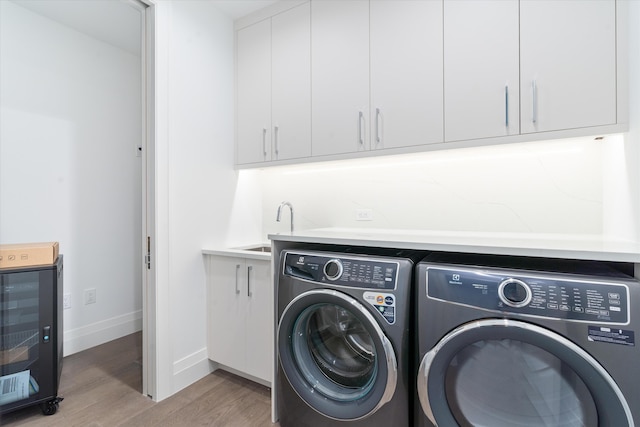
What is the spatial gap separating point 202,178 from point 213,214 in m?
0.26

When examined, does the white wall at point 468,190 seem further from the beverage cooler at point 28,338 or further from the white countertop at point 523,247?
the beverage cooler at point 28,338

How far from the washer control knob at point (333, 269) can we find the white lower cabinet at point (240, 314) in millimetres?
555

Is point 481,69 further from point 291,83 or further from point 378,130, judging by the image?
point 291,83

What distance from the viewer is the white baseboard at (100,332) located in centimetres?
241

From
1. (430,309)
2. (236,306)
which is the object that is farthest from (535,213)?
(236,306)

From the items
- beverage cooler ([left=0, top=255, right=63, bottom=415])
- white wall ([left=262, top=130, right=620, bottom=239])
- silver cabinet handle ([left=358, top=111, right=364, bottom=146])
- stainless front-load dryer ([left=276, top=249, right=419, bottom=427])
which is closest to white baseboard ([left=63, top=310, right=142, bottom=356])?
beverage cooler ([left=0, top=255, right=63, bottom=415])

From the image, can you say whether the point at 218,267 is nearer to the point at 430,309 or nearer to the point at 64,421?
the point at 64,421

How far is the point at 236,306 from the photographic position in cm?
196

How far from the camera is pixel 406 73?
66.0 inches

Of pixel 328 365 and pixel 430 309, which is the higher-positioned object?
pixel 430 309

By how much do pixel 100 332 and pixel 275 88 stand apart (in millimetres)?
2442

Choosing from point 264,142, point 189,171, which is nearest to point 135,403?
point 189,171

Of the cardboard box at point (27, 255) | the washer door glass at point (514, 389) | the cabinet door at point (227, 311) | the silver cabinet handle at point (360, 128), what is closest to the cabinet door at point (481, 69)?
the silver cabinet handle at point (360, 128)

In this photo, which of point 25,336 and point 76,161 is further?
point 76,161
